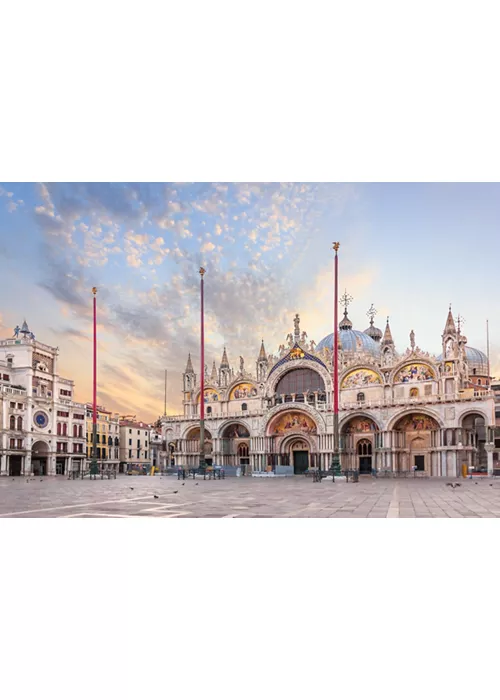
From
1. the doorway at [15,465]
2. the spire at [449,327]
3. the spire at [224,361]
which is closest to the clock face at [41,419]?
the doorway at [15,465]

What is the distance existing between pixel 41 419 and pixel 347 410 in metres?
21.8

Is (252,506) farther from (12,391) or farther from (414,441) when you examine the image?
(12,391)

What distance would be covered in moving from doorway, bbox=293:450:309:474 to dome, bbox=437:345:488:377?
1928 centimetres

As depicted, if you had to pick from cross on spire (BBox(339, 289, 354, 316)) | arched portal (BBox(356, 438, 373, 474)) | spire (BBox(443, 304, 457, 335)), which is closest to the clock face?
arched portal (BBox(356, 438, 373, 474))

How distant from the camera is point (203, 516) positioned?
12.6 metres

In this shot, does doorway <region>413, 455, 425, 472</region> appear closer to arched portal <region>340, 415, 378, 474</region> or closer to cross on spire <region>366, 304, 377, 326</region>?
arched portal <region>340, 415, 378, 474</region>

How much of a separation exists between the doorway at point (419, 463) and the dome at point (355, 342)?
11.9 metres

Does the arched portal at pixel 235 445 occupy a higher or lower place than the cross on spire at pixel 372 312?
lower

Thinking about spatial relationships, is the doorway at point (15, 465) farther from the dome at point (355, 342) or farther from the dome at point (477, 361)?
the dome at point (477, 361)

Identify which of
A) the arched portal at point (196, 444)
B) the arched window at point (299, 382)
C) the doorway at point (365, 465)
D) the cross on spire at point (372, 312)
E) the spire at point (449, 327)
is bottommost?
the doorway at point (365, 465)

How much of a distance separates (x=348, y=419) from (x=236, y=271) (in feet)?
62.5

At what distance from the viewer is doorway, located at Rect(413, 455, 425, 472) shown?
127 ft

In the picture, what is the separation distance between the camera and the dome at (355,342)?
49562mm
